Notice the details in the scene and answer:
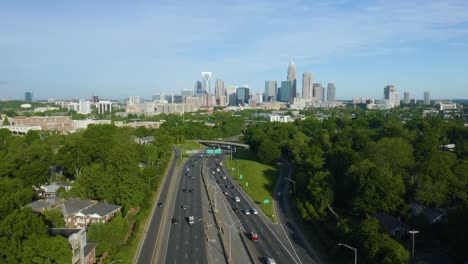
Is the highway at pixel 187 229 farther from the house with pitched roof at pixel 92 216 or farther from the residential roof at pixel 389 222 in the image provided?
the residential roof at pixel 389 222

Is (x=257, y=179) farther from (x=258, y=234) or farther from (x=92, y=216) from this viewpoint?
(x=92, y=216)

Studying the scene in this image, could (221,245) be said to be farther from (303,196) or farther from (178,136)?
(178,136)

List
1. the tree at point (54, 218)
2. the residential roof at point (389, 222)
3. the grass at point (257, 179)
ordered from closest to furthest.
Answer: the tree at point (54, 218) < the residential roof at point (389, 222) < the grass at point (257, 179)

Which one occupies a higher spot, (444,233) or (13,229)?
(13,229)

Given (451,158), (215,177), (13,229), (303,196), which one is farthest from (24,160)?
(451,158)

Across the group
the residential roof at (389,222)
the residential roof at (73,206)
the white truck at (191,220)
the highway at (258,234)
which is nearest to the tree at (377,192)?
the residential roof at (389,222)

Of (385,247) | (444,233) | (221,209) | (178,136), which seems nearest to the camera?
(385,247)
